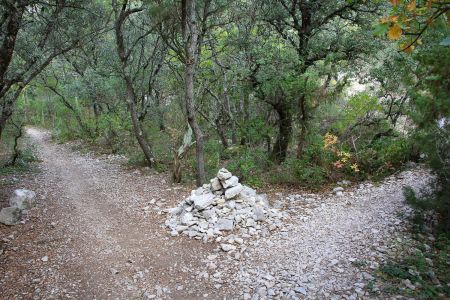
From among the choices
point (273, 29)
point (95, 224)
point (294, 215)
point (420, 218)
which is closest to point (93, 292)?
point (95, 224)

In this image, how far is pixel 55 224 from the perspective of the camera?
21.3 ft

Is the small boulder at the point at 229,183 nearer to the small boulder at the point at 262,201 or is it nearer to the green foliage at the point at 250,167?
the small boulder at the point at 262,201

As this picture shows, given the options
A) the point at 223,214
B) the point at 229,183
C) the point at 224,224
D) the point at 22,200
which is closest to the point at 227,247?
the point at 224,224

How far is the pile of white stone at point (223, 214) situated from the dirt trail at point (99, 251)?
1.13 feet

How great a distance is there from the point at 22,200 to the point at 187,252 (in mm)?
4243

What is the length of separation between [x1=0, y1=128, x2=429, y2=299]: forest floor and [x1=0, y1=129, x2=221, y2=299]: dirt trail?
0.02 metres

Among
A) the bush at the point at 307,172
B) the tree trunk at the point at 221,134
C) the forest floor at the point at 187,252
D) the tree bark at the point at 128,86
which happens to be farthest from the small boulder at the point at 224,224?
the tree trunk at the point at 221,134

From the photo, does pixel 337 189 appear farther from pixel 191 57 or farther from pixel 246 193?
pixel 191 57

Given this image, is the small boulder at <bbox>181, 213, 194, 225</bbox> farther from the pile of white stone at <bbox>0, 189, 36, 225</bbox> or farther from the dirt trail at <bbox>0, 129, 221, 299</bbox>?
the pile of white stone at <bbox>0, 189, 36, 225</bbox>

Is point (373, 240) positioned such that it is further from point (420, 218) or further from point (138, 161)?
point (138, 161)

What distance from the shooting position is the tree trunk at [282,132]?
376 inches

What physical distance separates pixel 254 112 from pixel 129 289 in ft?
29.1

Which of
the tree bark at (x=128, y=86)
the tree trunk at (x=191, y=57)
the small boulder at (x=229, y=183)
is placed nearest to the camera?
the small boulder at (x=229, y=183)

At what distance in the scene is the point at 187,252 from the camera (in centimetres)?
554
